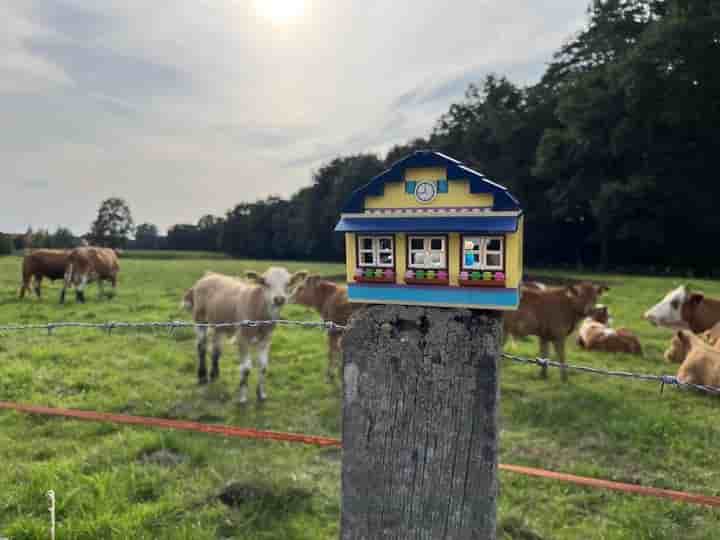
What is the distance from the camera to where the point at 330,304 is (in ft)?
26.2

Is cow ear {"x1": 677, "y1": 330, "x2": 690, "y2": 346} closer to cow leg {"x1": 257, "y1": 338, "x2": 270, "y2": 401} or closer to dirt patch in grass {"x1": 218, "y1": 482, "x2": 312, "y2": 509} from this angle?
cow leg {"x1": 257, "y1": 338, "x2": 270, "y2": 401}

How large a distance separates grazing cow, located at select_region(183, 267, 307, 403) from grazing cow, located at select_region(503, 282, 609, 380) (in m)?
3.48

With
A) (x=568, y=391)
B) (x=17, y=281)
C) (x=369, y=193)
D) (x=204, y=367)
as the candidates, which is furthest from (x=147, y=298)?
(x=369, y=193)

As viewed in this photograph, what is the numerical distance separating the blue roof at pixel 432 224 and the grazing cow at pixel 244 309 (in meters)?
5.21

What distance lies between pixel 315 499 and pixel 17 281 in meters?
20.4

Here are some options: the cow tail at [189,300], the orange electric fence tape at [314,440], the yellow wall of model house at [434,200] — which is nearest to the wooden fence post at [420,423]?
the yellow wall of model house at [434,200]

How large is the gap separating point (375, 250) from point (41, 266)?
56.5ft

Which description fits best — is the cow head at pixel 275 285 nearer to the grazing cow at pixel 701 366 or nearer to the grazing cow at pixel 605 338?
the grazing cow at pixel 701 366

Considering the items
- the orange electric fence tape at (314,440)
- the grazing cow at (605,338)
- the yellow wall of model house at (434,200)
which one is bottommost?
the orange electric fence tape at (314,440)

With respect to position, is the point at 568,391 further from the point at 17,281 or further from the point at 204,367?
the point at 17,281

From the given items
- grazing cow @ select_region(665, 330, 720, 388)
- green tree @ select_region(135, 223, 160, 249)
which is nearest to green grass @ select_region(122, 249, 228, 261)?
green tree @ select_region(135, 223, 160, 249)

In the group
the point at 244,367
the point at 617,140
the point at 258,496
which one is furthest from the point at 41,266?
the point at 617,140

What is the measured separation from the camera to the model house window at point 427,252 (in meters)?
1.44

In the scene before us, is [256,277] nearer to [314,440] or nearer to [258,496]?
[314,440]
